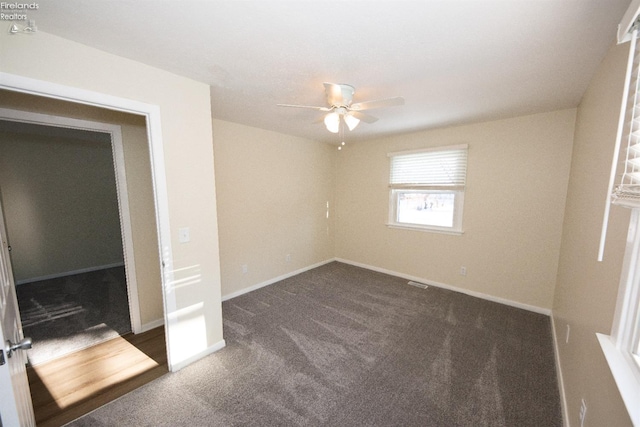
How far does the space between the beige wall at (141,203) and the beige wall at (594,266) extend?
11.2 ft

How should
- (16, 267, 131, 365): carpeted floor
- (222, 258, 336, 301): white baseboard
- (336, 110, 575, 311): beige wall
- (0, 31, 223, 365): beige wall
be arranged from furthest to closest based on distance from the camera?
1. (222, 258, 336, 301): white baseboard
2. (336, 110, 575, 311): beige wall
3. (16, 267, 131, 365): carpeted floor
4. (0, 31, 223, 365): beige wall

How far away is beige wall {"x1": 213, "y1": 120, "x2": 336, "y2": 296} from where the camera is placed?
10.8 ft

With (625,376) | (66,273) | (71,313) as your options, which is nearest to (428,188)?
(625,376)

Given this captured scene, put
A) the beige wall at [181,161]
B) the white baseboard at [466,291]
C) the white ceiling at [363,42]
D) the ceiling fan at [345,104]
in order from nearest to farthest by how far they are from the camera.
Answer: the white ceiling at [363,42] < the beige wall at [181,161] < the ceiling fan at [345,104] < the white baseboard at [466,291]

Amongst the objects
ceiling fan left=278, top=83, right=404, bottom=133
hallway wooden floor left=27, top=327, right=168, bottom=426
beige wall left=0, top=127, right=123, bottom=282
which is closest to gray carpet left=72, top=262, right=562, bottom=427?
hallway wooden floor left=27, top=327, right=168, bottom=426

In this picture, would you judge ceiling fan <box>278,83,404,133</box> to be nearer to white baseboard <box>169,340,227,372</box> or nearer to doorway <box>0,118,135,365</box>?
white baseboard <box>169,340,227,372</box>

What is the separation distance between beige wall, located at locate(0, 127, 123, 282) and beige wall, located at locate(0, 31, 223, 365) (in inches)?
130

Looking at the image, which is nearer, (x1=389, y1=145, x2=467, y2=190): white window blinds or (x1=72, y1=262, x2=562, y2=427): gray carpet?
(x1=72, y1=262, x2=562, y2=427): gray carpet

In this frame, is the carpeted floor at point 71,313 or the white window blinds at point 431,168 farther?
the white window blinds at point 431,168

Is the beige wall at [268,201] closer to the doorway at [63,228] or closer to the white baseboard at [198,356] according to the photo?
the white baseboard at [198,356]

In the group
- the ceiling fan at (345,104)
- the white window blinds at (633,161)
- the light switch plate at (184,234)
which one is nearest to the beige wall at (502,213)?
the ceiling fan at (345,104)

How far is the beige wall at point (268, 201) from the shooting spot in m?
3.29

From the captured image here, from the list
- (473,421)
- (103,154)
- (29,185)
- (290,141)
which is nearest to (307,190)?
(290,141)


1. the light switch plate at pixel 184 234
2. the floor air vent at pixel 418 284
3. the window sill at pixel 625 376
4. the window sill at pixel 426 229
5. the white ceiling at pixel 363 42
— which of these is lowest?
the floor air vent at pixel 418 284
